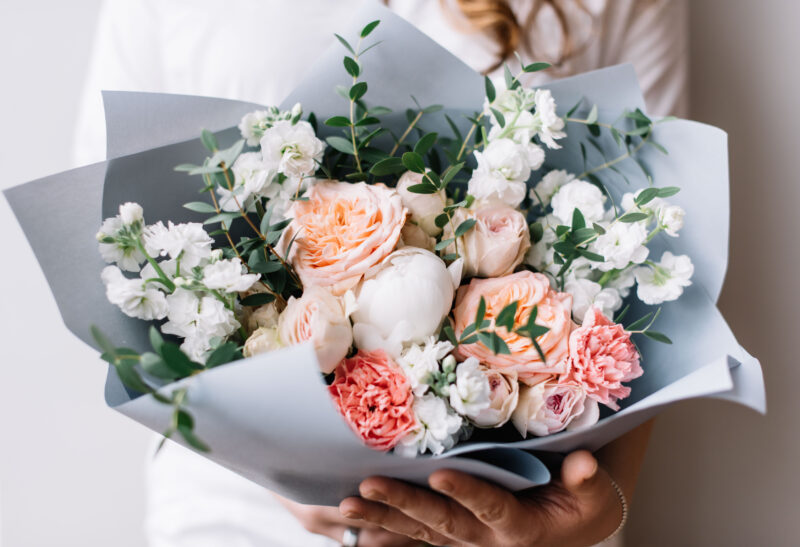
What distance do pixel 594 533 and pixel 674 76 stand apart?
643mm

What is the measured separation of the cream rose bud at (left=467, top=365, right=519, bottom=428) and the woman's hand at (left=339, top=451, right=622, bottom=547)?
5cm

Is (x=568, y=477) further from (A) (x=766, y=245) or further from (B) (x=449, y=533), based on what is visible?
(A) (x=766, y=245)

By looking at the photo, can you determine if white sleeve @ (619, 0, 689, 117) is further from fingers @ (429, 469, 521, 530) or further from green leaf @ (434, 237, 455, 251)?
fingers @ (429, 469, 521, 530)

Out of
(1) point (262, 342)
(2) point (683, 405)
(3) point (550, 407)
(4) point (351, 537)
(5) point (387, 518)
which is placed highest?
(1) point (262, 342)

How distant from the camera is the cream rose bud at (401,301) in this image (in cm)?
47

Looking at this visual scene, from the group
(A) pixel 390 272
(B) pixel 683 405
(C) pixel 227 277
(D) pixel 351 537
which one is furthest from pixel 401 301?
(B) pixel 683 405

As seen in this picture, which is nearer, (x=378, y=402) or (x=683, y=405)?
(x=378, y=402)

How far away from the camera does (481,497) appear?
51cm

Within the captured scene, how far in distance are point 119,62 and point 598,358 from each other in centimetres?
80

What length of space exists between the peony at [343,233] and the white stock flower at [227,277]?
51 millimetres

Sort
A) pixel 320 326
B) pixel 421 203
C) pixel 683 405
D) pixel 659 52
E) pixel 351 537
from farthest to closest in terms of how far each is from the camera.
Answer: pixel 683 405 → pixel 659 52 → pixel 351 537 → pixel 421 203 → pixel 320 326

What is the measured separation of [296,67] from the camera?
2.65ft

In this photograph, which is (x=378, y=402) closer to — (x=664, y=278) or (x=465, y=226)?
(x=465, y=226)

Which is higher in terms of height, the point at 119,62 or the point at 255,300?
the point at 119,62
